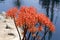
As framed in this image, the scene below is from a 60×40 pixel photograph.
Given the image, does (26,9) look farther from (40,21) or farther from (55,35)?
(55,35)

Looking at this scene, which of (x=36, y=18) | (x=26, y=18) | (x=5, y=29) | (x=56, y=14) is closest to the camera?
(x=26, y=18)

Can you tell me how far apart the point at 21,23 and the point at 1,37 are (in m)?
6.91

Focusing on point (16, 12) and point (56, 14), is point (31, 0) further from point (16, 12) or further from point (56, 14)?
point (16, 12)

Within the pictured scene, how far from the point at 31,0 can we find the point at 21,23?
126 feet

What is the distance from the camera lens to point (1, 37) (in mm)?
20562

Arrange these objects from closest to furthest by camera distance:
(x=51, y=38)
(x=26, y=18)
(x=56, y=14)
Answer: (x=26, y=18), (x=51, y=38), (x=56, y=14)

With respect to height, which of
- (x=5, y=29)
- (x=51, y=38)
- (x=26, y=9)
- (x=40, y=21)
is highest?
(x=26, y=9)

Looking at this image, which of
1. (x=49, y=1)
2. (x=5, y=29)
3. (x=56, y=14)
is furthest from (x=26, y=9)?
(x=49, y=1)

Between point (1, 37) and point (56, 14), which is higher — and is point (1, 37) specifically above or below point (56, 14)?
above

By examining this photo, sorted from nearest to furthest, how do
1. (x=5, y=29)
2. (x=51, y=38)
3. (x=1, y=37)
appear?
(x=1, y=37), (x=5, y=29), (x=51, y=38)

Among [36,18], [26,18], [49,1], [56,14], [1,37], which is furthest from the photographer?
[49,1]

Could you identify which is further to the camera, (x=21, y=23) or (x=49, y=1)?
(x=49, y=1)

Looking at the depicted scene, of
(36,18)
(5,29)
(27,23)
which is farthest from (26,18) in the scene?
(5,29)

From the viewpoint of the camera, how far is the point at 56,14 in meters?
37.8
